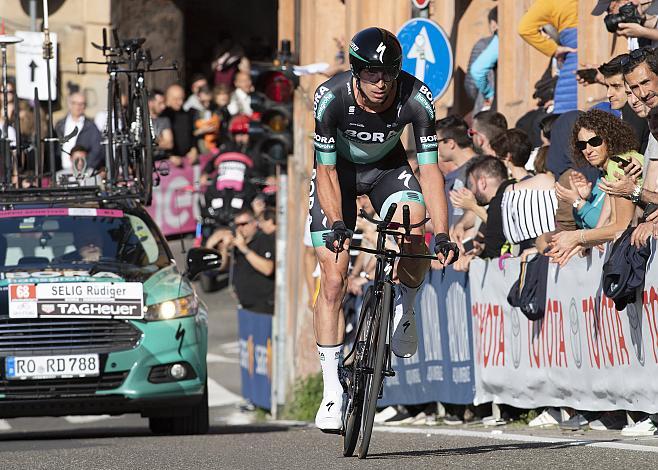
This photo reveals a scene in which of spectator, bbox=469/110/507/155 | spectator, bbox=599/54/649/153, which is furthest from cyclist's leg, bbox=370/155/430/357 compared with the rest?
spectator, bbox=469/110/507/155

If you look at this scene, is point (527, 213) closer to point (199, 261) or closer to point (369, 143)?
point (199, 261)

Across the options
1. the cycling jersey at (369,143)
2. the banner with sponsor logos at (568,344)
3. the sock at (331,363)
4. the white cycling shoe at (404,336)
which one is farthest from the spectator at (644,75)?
the sock at (331,363)

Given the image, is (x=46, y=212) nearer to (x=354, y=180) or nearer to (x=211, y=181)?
(x=354, y=180)

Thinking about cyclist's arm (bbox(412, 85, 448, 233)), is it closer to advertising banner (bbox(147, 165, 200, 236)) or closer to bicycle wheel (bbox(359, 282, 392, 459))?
bicycle wheel (bbox(359, 282, 392, 459))

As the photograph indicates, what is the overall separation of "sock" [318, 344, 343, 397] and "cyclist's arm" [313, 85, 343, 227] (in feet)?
2.36

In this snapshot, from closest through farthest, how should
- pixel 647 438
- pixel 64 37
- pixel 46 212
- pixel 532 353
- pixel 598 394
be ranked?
pixel 647 438
pixel 598 394
pixel 532 353
pixel 46 212
pixel 64 37

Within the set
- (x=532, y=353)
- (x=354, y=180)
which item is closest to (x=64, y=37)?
(x=532, y=353)

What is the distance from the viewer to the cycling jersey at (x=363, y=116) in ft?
34.8

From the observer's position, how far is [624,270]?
39.1ft

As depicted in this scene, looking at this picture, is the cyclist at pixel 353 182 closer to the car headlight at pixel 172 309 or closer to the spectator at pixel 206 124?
the car headlight at pixel 172 309

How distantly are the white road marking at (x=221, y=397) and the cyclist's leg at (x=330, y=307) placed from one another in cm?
1358

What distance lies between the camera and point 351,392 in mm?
10484

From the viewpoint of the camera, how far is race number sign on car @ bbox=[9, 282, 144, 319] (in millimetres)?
14062

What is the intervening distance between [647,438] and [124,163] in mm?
7127
